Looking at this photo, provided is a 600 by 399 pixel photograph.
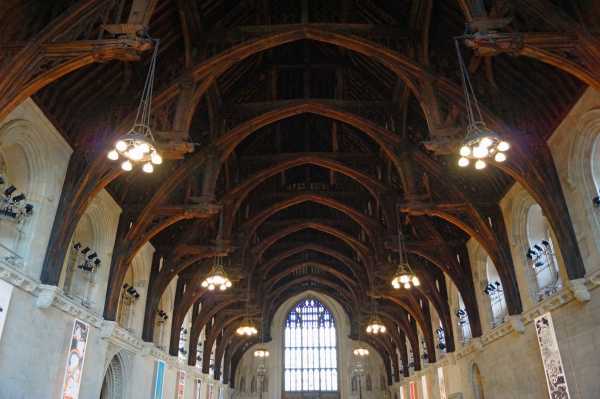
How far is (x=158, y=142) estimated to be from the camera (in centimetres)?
1085

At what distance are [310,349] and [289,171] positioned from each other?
20.4 m

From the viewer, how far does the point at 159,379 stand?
19.1 meters

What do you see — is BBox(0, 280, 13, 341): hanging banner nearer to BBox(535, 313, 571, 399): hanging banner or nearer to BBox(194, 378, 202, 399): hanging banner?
BBox(535, 313, 571, 399): hanging banner

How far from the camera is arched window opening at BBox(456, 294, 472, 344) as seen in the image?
19.9m

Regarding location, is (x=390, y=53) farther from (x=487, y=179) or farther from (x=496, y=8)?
(x=487, y=179)

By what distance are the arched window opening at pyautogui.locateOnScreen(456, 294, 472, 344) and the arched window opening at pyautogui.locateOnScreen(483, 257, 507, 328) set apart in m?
2.38

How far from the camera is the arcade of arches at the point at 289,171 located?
9.77 m

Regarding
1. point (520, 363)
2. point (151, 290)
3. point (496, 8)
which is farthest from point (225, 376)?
point (496, 8)

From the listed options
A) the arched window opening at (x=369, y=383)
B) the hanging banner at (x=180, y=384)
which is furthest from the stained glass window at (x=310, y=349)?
the hanging banner at (x=180, y=384)

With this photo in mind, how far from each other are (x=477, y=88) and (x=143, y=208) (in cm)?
1115

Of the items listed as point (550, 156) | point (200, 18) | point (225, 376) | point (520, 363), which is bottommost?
point (520, 363)

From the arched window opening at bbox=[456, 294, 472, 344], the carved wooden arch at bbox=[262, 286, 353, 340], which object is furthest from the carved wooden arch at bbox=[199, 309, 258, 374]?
the arched window opening at bbox=[456, 294, 472, 344]

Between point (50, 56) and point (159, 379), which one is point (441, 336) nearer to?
point (159, 379)

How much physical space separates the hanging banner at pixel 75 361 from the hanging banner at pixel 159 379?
610cm
